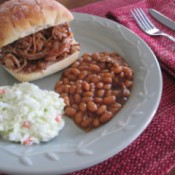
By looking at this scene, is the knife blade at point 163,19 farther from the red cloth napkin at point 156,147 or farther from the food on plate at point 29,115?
the food on plate at point 29,115

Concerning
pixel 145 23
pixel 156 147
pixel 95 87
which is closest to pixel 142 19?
pixel 145 23

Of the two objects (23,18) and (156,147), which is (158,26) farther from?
(156,147)

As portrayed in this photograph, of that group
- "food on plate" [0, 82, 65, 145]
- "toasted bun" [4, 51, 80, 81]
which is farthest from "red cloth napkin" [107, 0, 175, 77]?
"food on plate" [0, 82, 65, 145]

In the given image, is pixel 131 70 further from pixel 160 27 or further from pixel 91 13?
pixel 91 13

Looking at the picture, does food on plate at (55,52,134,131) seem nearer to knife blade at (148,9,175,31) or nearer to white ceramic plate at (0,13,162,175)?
white ceramic plate at (0,13,162,175)

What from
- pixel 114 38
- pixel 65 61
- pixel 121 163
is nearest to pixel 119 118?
pixel 121 163

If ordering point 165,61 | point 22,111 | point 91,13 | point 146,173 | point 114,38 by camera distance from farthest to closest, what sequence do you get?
point 91,13 < point 114,38 < point 165,61 < point 22,111 < point 146,173

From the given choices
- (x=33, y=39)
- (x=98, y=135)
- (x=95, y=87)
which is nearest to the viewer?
(x=98, y=135)
